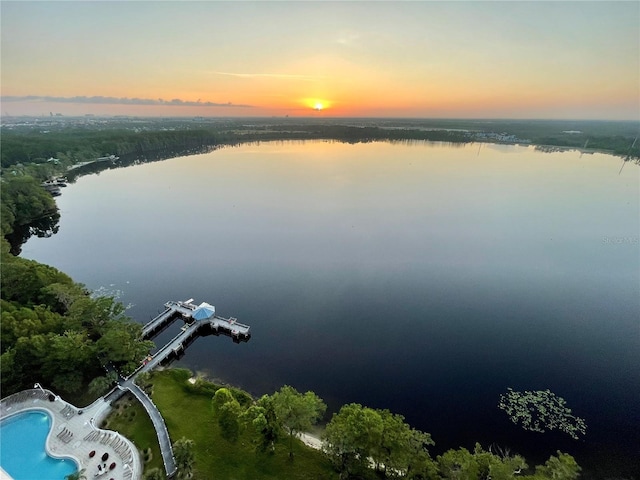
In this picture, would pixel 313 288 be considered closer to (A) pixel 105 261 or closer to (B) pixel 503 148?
(A) pixel 105 261

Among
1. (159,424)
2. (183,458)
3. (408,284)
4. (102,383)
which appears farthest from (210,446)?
(408,284)

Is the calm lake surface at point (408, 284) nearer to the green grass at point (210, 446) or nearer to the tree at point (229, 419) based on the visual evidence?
the green grass at point (210, 446)

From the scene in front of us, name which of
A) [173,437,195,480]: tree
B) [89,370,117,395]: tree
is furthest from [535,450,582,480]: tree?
[89,370,117,395]: tree

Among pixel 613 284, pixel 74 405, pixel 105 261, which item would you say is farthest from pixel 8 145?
pixel 613 284

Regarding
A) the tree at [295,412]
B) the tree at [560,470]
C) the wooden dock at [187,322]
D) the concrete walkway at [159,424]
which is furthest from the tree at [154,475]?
the tree at [560,470]

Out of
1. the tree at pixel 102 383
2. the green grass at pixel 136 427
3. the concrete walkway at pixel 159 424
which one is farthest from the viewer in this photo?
the tree at pixel 102 383

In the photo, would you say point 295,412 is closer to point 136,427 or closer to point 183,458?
point 183,458
